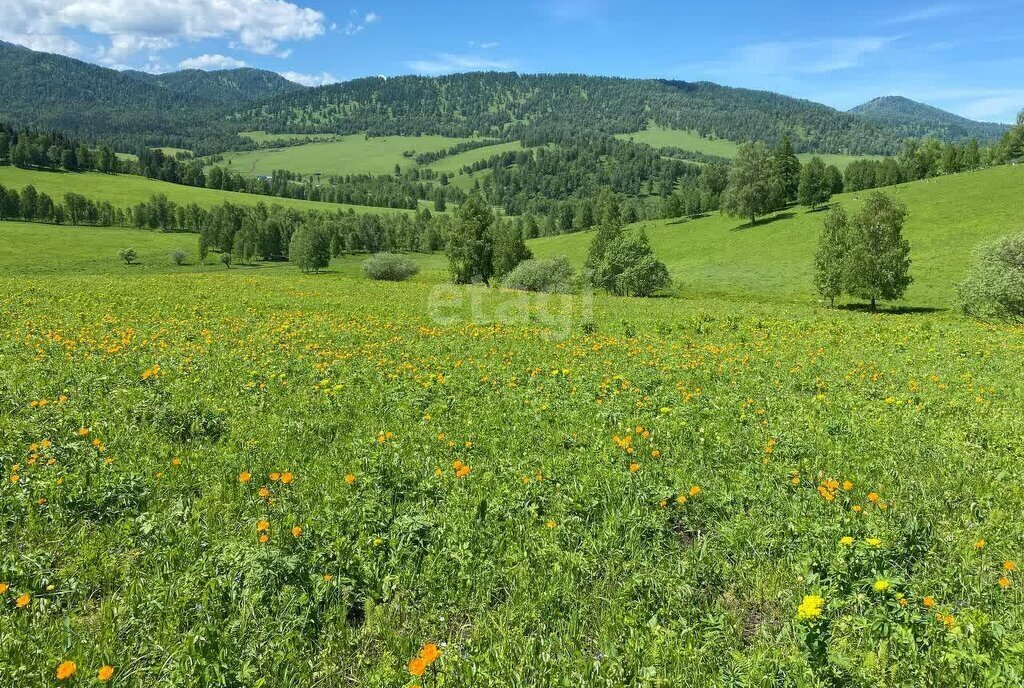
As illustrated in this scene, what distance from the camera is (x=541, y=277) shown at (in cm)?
5391

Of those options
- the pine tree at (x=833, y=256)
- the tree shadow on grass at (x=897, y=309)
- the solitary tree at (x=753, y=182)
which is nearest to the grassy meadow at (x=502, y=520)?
the tree shadow on grass at (x=897, y=309)

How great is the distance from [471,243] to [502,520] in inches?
2131

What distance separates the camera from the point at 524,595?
4.10 m

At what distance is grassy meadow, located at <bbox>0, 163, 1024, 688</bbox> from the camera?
3488mm

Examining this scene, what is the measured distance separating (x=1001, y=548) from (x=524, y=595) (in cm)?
428

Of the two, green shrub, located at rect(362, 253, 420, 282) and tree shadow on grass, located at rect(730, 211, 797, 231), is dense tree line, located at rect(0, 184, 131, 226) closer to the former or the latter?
green shrub, located at rect(362, 253, 420, 282)

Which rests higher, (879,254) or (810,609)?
(879,254)

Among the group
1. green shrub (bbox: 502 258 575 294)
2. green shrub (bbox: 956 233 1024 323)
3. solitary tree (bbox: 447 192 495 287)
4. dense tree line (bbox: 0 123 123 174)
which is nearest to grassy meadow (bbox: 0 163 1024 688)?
green shrub (bbox: 956 233 1024 323)

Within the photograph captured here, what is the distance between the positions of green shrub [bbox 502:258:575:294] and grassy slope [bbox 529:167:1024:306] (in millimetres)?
16346

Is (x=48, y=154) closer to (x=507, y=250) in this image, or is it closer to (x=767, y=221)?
(x=507, y=250)

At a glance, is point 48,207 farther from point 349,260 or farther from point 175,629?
point 175,629

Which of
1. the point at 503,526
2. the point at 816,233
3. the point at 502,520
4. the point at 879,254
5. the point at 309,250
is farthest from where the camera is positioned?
the point at 309,250

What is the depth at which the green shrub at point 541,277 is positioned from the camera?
5331 centimetres

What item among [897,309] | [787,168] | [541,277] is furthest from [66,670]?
[787,168]
